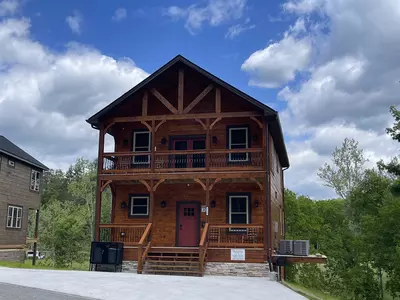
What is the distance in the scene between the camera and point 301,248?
17750 millimetres

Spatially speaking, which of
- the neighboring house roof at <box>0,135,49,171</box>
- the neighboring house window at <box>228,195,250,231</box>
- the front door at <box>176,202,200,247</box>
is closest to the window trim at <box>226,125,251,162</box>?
the neighboring house window at <box>228,195,250,231</box>

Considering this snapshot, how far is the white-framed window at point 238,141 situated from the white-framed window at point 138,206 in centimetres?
431

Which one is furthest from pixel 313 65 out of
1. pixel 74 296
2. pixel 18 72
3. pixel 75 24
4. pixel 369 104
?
pixel 74 296

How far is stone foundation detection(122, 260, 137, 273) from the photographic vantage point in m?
16.8

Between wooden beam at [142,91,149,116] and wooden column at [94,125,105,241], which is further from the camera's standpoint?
wooden beam at [142,91,149,116]

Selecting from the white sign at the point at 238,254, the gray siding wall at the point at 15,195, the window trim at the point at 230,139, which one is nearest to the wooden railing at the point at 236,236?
the white sign at the point at 238,254

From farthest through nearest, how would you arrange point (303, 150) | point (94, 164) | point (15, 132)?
Answer: point (94, 164)
point (15, 132)
point (303, 150)

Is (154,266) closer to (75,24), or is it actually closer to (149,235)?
Result: (149,235)

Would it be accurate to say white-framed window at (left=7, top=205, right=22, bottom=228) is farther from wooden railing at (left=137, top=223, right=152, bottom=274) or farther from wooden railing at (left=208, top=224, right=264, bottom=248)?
wooden railing at (left=208, top=224, right=264, bottom=248)

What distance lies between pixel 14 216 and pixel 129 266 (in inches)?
448

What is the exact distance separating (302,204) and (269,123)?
19.0m

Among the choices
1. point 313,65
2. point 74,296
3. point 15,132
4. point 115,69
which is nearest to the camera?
point 74,296

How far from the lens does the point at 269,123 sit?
698 inches

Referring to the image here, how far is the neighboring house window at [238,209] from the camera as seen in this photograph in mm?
18203
